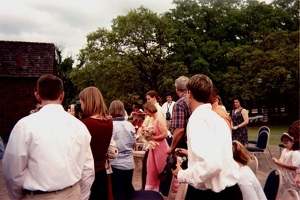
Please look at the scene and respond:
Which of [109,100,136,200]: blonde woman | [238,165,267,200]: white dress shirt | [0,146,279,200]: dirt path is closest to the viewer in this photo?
[238,165,267,200]: white dress shirt

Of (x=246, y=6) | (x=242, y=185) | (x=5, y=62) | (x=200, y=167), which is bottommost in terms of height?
(x=242, y=185)

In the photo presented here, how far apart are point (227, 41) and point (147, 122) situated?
28.6 m

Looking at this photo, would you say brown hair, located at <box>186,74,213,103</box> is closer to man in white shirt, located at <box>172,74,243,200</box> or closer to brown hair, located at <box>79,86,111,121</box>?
man in white shirt, located at <box>172,74,243,200</box>

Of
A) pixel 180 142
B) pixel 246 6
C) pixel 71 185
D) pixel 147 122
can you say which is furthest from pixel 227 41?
pixel 71 185

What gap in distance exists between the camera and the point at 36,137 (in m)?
2.49

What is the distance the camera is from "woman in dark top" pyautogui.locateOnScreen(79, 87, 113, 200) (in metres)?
3.70

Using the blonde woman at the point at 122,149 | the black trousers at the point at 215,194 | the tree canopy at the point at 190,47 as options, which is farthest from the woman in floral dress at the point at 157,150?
the tree canopy at the point at 190,47

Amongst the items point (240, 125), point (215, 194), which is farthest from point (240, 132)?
point (215, 194)

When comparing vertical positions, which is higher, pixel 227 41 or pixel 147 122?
pixel 227 41

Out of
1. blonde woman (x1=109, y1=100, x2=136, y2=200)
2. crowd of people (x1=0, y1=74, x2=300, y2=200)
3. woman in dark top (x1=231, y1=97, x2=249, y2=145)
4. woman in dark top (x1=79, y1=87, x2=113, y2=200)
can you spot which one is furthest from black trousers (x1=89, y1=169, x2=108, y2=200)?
woman in dark top (x1=231, y1=97, x2=249, y2=145)

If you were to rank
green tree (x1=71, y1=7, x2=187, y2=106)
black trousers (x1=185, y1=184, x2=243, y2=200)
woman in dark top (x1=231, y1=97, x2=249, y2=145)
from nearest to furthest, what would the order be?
1. black trousers (x1=185, y1=184, x2=243, y2=200)
2. woman in dark top (x1=231, y1=97, x2=249, y2=145)
3. green tree (x1=71, y1=7, x2=187, y2=106)

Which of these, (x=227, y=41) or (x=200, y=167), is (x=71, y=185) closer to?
(x=200, y=167)

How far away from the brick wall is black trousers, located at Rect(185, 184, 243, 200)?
1843 centimetres

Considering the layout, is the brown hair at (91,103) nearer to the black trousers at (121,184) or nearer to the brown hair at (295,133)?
the black trousers at (121,184)
